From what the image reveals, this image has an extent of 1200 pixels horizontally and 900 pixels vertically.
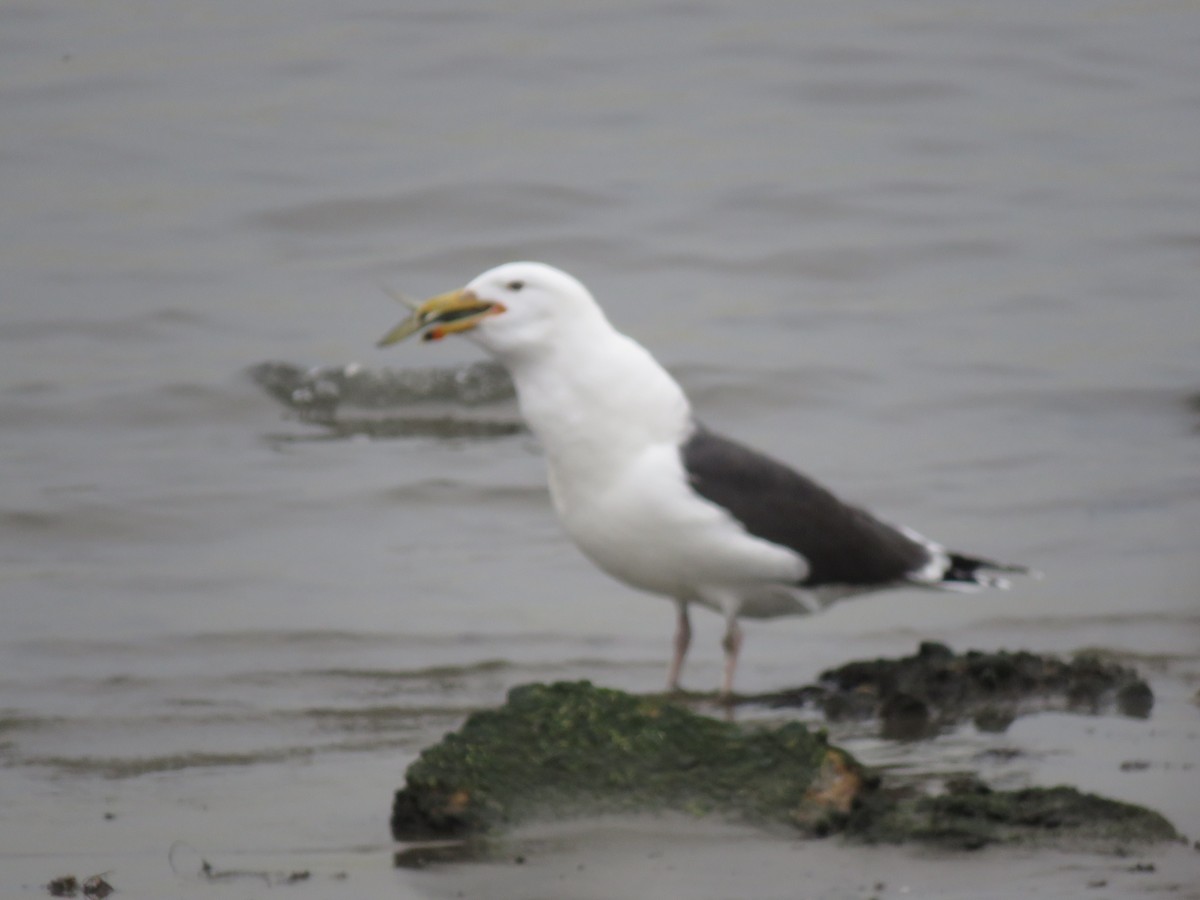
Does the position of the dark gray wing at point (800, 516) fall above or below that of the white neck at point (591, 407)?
below

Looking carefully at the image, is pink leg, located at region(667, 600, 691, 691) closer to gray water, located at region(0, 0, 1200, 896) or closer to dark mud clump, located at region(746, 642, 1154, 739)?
gray water, located at region(0, 0, 1200, 896)

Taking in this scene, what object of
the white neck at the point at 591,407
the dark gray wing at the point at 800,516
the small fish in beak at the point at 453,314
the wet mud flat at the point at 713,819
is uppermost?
the small fish in beak at the point at 453,314

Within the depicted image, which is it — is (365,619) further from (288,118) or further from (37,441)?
(288,118)

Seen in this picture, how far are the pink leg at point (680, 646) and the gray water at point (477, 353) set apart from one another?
0.24m

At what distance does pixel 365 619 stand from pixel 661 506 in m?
1.96

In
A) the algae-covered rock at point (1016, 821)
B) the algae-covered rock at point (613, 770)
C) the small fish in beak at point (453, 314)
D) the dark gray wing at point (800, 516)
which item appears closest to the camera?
the algae-covered rock at point (1016, 821)

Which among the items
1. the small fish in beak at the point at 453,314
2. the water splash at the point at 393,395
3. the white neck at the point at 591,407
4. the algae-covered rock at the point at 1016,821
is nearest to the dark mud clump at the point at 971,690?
the white neck at the point at 591,407

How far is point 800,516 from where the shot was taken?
258 inches

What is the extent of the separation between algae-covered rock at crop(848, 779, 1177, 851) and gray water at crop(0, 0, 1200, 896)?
26cm

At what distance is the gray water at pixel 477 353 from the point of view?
622 cm

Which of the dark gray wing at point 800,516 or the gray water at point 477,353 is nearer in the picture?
the gray water at point 477,353

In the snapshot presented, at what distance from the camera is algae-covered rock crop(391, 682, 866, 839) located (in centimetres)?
441

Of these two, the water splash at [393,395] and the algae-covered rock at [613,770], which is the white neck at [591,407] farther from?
the water splash at [393,395]

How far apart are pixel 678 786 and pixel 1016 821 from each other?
0.72 metres
